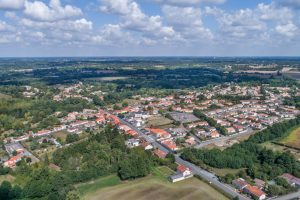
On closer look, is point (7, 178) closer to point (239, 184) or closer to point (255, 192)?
point (239, 184)

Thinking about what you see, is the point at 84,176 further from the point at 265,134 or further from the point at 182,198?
the point at 265,134

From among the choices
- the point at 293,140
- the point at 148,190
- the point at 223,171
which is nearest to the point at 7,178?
the point at 148,190

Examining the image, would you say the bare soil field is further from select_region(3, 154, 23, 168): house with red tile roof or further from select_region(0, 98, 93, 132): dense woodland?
select_region(0, 98, 93, 132): dense woodland

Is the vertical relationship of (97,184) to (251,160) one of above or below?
below

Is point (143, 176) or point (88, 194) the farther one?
point (143, 176)

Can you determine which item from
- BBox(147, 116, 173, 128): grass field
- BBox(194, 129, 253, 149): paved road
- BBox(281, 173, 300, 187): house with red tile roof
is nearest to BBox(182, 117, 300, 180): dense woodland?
BBox(281, 173, 300, 187): house with red tile roof

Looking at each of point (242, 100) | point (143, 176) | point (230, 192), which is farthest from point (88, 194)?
point (242, 100)
